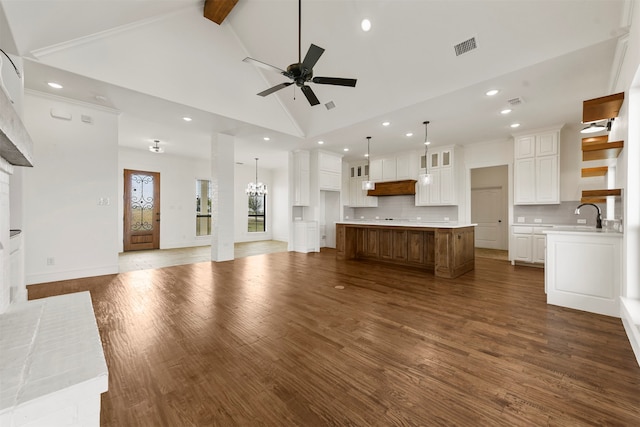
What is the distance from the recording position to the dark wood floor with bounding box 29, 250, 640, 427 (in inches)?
61.7

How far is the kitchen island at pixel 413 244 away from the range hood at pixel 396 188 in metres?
2.14

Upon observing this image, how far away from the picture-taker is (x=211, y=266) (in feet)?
18.6

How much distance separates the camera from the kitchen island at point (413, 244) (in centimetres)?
475

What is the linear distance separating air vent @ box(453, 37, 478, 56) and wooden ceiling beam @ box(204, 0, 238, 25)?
3.23 metres

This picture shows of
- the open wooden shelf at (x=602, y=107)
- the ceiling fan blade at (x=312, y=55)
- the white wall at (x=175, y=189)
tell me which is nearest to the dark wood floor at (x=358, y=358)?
the open wooden shelf at (x=602, y=107)

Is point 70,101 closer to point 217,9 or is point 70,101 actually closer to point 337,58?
point 217,9

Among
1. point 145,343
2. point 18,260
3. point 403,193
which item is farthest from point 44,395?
point 403,193

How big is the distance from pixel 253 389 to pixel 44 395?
1.17 meters

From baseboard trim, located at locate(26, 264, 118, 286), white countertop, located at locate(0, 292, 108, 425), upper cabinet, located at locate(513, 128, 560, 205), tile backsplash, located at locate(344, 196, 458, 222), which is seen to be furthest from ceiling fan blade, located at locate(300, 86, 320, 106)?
tile backsplash, located at locate(344, 196, 458, 222)

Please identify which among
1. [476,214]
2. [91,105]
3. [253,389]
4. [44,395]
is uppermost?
[91,105]

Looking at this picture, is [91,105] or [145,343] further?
[91,105]

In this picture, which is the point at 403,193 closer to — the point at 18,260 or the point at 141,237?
the point at 18,260

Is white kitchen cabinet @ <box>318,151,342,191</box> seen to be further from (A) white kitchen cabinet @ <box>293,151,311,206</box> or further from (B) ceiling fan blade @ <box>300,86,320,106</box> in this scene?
(B) ceiling fan blade @ <box>300,86,320,106</box>

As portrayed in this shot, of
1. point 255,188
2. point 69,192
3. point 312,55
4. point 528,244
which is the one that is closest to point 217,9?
point 312,55
